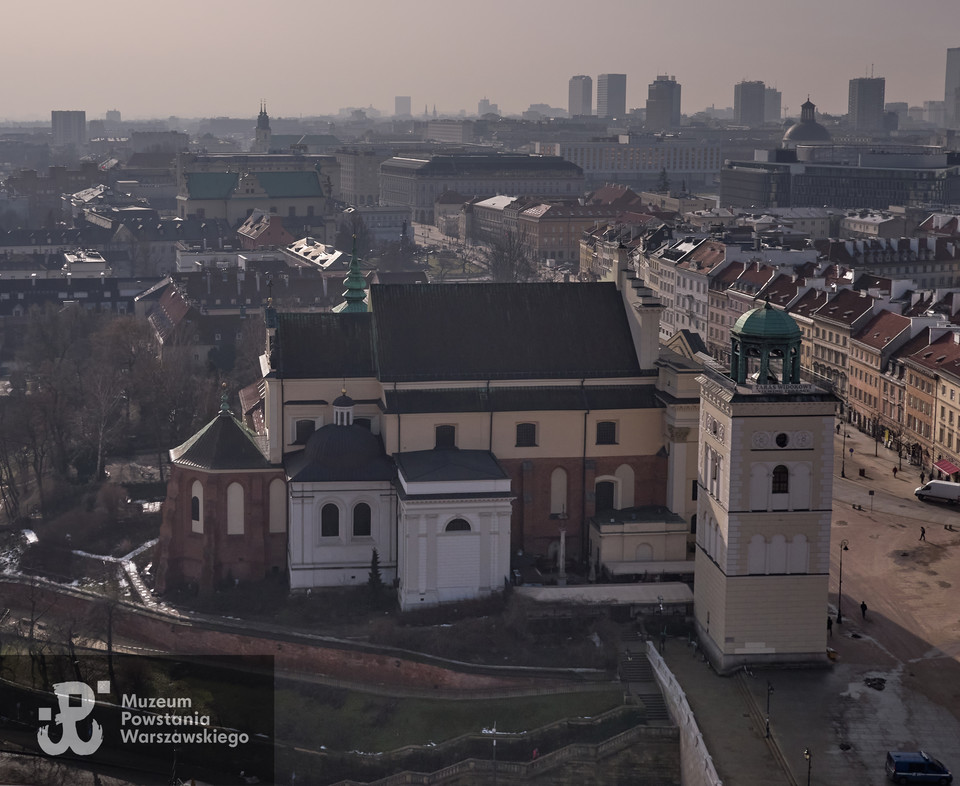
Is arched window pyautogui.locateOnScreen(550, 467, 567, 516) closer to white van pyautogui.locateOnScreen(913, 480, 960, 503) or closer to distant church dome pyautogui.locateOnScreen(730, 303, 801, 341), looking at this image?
distant church dome pyautogui.locateOnScreen(730, 303, 801, 341)

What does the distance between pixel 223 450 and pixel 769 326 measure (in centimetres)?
2373

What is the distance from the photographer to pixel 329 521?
6178cm

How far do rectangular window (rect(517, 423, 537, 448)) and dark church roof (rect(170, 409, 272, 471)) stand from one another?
10.3 metres

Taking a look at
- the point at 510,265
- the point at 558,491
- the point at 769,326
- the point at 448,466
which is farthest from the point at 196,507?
the point at 510,265

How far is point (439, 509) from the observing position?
59000 mm

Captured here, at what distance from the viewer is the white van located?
72875mm

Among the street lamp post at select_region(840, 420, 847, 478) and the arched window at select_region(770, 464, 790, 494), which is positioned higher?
the arched window at select_region(770, 464, 790, 494)

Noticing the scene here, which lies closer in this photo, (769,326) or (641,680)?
(769,326)

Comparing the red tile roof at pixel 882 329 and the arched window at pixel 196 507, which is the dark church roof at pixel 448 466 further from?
the red tile roof at pixel 882 329

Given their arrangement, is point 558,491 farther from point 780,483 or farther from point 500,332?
point 780,483

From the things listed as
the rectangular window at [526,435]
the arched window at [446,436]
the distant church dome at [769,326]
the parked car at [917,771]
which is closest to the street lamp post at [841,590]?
the distant church dome at [769,326]

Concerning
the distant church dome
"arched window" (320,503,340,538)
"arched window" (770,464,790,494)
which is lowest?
"arched window" (320,503,340,538)

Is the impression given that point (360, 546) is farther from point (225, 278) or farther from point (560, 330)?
point (225, 278)
